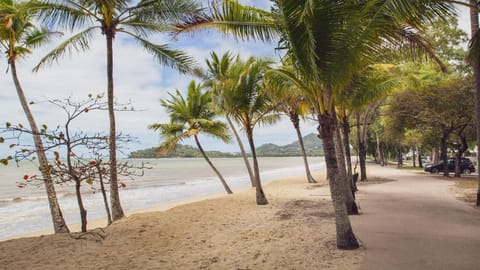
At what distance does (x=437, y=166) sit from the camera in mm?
23703

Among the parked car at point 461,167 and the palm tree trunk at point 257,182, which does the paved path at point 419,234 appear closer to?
the palm tree trunk at point 257,182

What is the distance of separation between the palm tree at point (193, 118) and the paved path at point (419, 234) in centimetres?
825

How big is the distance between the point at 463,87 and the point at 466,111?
4.27 feet

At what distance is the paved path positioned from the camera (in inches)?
176

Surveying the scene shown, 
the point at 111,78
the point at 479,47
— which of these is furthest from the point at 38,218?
the point at 479,47

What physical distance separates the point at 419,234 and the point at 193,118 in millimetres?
12021

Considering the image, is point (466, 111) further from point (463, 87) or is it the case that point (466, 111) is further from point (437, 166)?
point (437, 166)

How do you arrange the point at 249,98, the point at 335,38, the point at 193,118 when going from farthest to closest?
1. the point at 193,118
2. the point at 249,98
3. the point at 335,38

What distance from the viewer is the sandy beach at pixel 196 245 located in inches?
195

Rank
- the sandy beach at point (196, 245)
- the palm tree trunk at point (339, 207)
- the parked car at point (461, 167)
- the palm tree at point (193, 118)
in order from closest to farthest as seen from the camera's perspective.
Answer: the sandy beach at point (196, 245) < the palm tree trunk at point (339, 207) < the palm tree at point (193, 118) < the parked car at point (461, 167)

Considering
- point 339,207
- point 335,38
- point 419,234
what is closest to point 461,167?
point 419,234

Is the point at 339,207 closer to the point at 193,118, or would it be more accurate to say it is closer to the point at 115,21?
the point at 115,21

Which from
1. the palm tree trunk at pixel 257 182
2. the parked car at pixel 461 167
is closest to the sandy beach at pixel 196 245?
the palm tree trunk at pixel 257 182

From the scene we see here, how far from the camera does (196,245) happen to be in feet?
20.0
